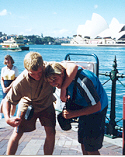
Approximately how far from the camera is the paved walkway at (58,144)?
3.39 metres

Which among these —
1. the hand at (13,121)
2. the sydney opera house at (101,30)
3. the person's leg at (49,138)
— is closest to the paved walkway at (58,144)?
the person's leg at (49,138)

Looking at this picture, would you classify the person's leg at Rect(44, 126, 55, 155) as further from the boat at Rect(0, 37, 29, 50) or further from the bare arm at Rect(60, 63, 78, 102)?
the boat at Rect(0, 37, 29, 50)

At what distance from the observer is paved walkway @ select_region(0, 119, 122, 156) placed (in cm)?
339

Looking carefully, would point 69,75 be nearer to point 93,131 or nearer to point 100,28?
point 93,131

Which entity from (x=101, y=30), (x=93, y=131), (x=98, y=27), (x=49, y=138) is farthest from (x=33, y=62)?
(x=101, y=30)

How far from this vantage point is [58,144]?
3.68 m

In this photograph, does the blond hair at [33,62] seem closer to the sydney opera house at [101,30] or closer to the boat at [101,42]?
the sydney opera house at [101,30]

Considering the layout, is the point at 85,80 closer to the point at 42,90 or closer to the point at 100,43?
the point at 42,90

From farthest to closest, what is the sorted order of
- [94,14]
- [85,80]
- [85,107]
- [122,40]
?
[122,40] < [94,14] < [85,107] < [85,80]

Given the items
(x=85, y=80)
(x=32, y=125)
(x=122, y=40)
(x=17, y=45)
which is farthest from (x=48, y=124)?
(x=122, y=40)

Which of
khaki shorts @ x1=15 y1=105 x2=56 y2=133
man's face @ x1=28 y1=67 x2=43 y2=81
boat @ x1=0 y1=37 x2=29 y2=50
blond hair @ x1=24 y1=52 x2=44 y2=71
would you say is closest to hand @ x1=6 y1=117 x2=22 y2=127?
khaki shorts @ x1=15 y1=105 x2=56 y2=133

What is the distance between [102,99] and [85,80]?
0.35m

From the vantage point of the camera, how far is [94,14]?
58781mm

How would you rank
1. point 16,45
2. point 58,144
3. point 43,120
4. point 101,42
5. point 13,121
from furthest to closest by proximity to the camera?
point 101,42
point 16,45
point 58,144
point 43,120
point 13,121
